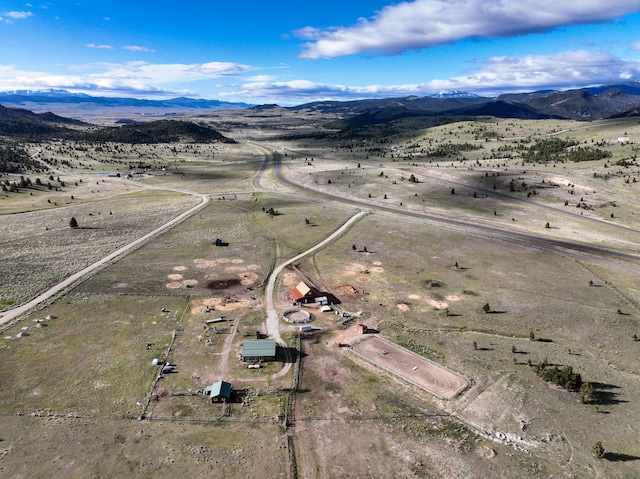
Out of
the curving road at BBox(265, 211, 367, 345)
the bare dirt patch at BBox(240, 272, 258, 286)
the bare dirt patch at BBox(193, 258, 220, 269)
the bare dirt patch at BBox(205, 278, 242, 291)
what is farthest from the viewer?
the bare dirt patch at BBox(193, 258, 220, 269)

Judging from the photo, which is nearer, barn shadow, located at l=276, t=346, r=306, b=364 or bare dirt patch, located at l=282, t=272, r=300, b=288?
barn shadow, located at l=276, t=346, r=306, b=364

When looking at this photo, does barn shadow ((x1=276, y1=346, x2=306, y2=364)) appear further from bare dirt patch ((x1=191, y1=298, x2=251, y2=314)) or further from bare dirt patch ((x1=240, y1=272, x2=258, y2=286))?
bare dirt patch ((x1=240, y1=272, x2=258, y2=286))

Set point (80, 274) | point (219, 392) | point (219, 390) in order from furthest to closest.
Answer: point (80, 274) → point (219, 390) → point (219, 392)

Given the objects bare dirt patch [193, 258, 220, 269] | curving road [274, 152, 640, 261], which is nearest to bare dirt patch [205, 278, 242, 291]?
bare dirt patch [193, 258, 220, 269]

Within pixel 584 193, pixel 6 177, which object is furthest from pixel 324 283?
pixel 6 177

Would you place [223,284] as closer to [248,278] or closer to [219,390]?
[248,278]

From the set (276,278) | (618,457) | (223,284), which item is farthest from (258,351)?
(618,457)
